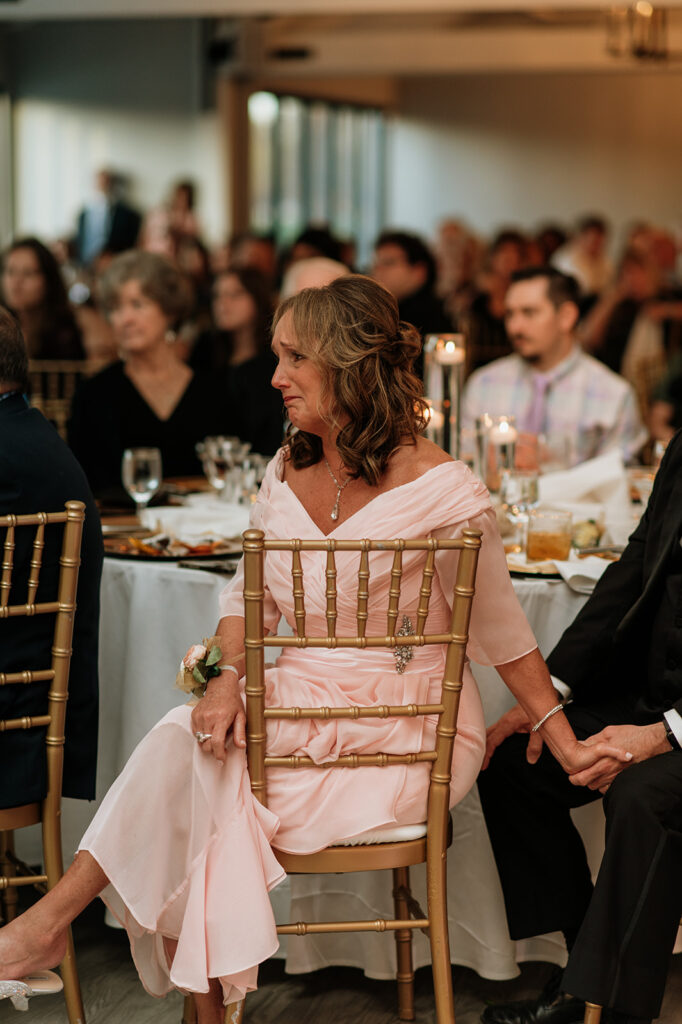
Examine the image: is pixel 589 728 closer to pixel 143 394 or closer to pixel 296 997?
pixel 296 997

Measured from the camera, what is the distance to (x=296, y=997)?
267 centimetres

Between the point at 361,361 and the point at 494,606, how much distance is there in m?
0.49

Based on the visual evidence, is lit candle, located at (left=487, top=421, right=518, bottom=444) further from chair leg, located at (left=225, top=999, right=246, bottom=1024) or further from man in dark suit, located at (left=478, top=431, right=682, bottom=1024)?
chair leg, located at (left=225, top=999, right=246, bottom=1024)

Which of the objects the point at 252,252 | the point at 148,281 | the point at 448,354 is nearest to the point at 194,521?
the point at 448,354

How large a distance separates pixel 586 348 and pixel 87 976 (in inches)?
296

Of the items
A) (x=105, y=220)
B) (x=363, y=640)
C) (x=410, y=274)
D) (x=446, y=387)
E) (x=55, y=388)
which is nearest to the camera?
(x=363, y=640)

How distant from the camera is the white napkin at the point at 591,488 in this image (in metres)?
3.21

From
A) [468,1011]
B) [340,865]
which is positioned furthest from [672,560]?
[468,1011]

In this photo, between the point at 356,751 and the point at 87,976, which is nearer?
the point at 356,751

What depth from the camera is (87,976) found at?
8.86 feet

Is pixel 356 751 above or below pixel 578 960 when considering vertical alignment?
above

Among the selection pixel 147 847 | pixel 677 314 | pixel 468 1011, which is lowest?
pixel 468 1011

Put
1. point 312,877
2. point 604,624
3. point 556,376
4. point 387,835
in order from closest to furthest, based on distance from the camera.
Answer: point 387,835
point 604,624
point 312,877
point 556,376

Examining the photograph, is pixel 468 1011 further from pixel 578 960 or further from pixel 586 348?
pixel 586 348
